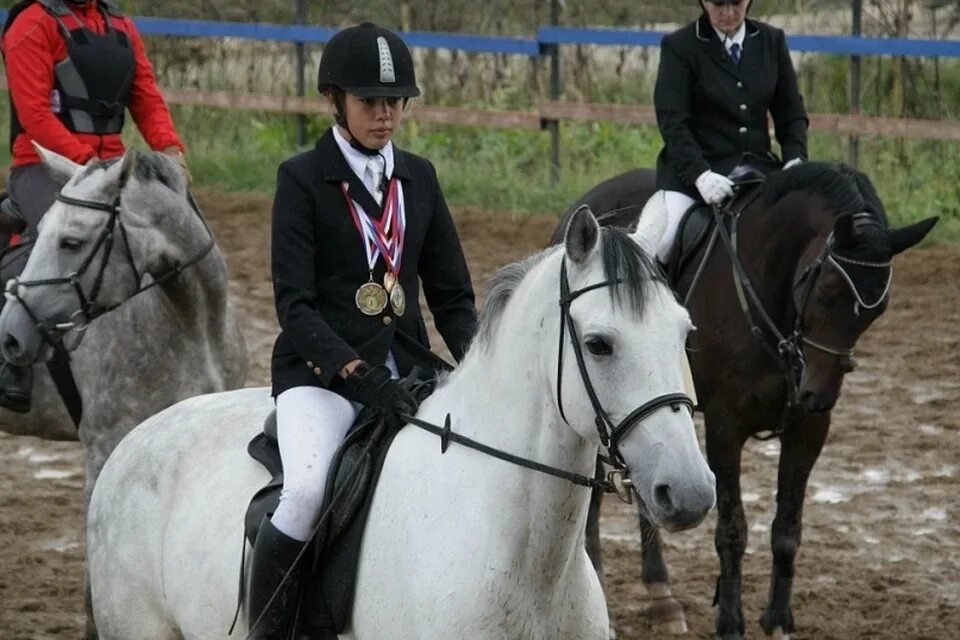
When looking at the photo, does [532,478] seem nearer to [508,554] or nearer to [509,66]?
[508,554]

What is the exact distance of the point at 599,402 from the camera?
3.55 meters

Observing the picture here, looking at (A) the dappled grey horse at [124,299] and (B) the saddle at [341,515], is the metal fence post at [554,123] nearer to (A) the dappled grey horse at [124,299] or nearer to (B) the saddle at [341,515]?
(A) the dappled grey horse at [124,299]

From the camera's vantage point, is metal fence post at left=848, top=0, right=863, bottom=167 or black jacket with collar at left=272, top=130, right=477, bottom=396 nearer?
black jacket with collar at left=272, top=130, right=477, bottom=396

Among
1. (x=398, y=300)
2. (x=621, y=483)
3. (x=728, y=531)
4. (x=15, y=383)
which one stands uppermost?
(x=398, y=300)

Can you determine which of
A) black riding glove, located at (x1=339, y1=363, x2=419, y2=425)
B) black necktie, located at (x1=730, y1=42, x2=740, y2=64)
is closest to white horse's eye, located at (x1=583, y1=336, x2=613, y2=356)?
black riding glove, located at (x1=339, y1=363, x2=419, y2=425)

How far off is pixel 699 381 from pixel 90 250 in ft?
8.72

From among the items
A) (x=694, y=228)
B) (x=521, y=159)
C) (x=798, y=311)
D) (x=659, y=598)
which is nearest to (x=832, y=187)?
(x=798, y=311)

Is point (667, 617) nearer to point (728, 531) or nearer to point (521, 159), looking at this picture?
point (728, 531)

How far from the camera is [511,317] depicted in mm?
3865

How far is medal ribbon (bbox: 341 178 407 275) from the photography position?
430cm

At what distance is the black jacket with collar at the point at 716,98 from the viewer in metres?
7.42

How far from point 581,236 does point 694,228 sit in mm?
3711

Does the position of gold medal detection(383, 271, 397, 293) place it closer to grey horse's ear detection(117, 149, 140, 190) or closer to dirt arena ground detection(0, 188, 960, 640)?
grey horse's ear detection(117, 149, 140, 190)

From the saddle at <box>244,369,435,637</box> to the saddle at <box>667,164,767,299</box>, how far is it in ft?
10.5
